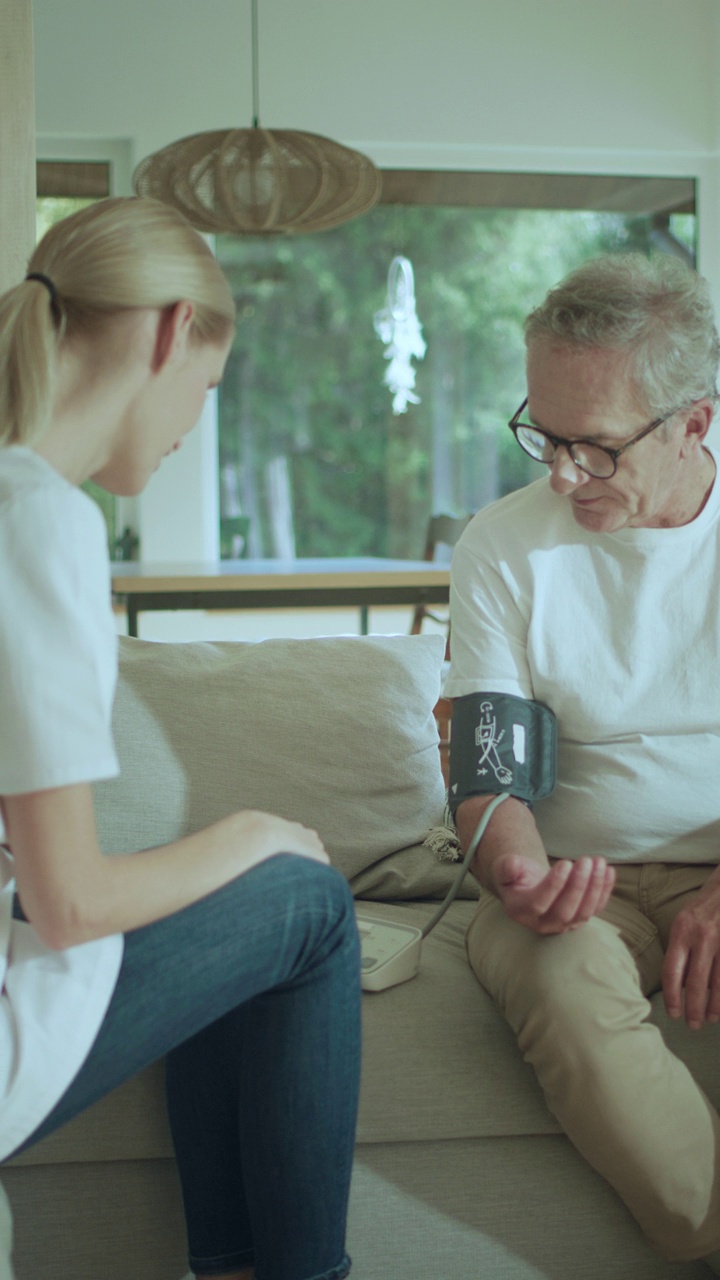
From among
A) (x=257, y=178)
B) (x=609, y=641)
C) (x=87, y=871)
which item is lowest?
(x=87, y=871)

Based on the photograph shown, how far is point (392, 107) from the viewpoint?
486 centimetres

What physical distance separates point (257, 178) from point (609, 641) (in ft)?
8.44

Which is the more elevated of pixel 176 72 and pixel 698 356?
pixel 176 72

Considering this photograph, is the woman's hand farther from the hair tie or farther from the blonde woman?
the hair tie

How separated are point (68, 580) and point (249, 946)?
33cm

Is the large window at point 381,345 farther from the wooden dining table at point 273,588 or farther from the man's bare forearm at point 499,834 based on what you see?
the man's bare forearm at point 499,834

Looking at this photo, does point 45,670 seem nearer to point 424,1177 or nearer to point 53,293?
point 53,293

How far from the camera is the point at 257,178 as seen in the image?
3.55 meters

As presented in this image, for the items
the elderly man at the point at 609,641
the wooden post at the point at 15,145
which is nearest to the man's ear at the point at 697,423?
the elderly man at the point at 609,641

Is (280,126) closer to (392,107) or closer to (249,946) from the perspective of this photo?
(392,107)

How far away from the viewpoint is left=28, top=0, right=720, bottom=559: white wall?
4.69 meters

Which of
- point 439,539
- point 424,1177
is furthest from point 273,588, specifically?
point 424,1177

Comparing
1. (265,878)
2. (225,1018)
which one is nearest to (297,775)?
(225,1018)

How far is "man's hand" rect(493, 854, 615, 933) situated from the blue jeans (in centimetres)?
22
